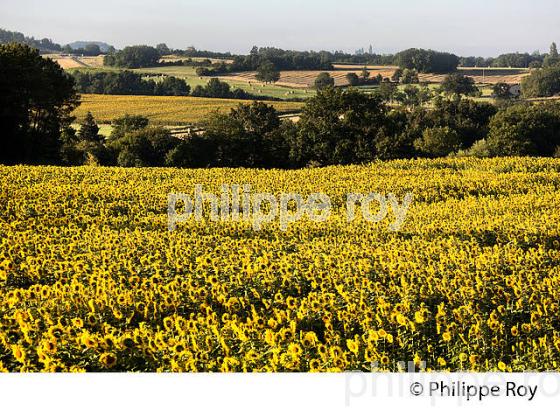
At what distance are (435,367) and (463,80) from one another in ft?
277

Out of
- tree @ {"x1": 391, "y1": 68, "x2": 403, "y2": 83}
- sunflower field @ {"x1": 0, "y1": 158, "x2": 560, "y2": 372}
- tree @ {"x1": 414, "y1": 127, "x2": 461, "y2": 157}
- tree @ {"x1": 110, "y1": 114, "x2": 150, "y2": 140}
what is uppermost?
tree @ {"x1": 391, "y1": 68, "x2": 403, "y2": 83}

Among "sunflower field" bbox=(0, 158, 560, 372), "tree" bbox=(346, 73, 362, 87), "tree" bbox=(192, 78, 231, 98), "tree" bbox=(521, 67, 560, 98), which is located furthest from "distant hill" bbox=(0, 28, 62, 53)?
"tree" bbox=(521, 67, 560, 98)

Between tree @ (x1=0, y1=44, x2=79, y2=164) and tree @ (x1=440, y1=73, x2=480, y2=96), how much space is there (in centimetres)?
5689

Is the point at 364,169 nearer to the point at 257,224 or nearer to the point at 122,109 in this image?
the point at 257,224

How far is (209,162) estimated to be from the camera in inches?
1543

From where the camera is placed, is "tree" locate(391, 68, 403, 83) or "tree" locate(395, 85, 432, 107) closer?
"tree" locate(395, 85, 432, 107)

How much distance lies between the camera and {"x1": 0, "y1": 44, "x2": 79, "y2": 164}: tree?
33531 mm

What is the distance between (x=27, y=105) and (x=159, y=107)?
34407mm

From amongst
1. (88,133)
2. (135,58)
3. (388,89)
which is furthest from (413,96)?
(88,133)

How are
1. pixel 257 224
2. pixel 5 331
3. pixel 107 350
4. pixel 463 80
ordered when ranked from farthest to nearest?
pixel 463 80 → pixel 257 224 → pixel 5 331 → pixel 107 350

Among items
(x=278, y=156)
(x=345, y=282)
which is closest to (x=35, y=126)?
(x=278, y=156)

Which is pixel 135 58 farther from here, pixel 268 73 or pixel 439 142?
pixel 439 142

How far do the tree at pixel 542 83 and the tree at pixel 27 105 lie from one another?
50264 mm

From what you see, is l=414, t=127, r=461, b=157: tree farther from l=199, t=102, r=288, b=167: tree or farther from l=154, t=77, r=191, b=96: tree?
l=154, t=77, r=191, b=96: tree
